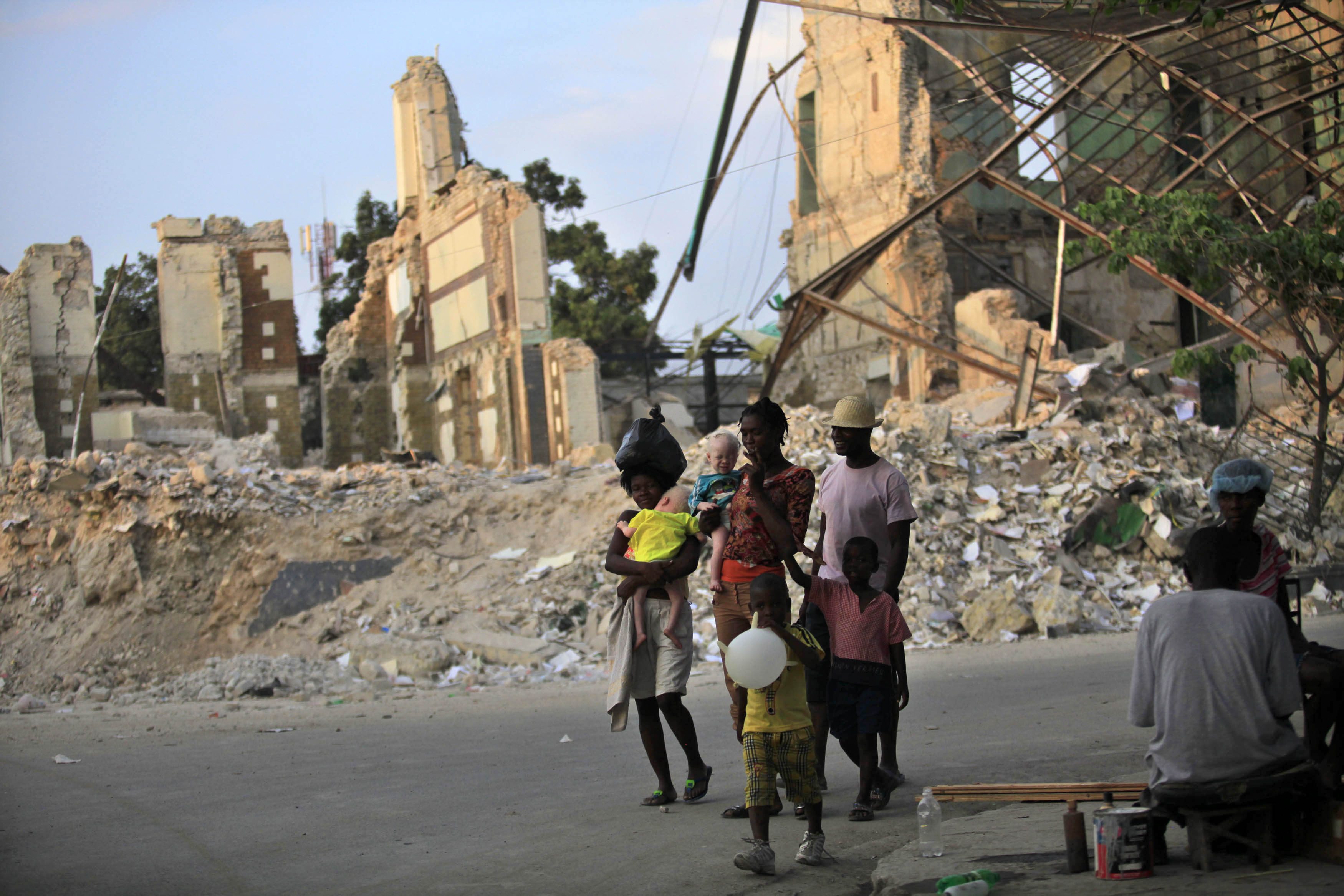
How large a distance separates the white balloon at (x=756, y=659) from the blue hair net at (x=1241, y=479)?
5.15 ft

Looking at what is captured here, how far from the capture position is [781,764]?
381 cm

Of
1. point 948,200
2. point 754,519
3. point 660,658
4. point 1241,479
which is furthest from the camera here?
point 948,200

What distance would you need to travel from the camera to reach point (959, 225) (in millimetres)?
24719

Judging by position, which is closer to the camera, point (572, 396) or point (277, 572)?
point (277, 572)

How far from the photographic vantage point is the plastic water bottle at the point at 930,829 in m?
3.68

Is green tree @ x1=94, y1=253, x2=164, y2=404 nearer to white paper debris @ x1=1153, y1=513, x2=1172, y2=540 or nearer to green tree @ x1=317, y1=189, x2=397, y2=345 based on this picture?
green tree @ x1=317, y1=189, x2=397, y2=345

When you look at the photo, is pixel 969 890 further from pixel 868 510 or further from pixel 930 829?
pixel 868 510

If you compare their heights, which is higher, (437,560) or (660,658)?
(437,560)

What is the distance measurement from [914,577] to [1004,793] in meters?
7.22

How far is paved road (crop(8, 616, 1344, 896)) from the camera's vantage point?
381 cm

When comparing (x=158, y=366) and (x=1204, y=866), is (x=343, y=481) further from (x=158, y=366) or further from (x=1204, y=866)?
(x=158, y=366)

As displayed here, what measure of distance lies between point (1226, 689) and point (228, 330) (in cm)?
2577

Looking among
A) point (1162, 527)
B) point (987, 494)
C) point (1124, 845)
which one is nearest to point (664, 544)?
point (1124, 845)

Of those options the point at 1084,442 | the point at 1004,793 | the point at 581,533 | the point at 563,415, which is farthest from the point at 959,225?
the point at 1004,793
